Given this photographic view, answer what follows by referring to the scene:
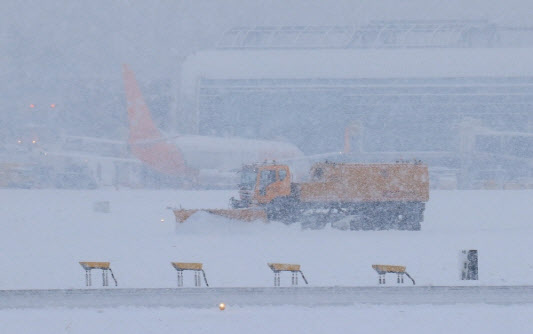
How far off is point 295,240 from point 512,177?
33.0 m

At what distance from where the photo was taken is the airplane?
144 ft

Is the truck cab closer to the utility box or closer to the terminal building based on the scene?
the utility box

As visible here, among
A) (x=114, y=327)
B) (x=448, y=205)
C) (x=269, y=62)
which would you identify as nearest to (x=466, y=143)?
(x=269, y=62)

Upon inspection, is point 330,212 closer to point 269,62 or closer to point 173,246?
point 173,246

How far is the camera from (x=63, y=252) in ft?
49.2

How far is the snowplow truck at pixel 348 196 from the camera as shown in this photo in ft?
65.9

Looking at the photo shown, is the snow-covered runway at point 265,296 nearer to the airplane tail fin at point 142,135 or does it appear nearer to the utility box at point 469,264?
the utility box at point 469,264

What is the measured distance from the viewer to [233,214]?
61.7ft

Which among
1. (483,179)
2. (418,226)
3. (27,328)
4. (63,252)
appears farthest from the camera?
(483,179)

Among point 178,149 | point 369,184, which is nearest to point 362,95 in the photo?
point 178,149

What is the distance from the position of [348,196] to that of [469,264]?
8978mm

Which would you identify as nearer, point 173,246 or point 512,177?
point 173,246

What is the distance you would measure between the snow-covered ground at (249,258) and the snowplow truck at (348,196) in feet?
2.13

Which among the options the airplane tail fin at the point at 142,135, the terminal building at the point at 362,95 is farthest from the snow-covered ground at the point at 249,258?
the terminal building at the point at 362,95
